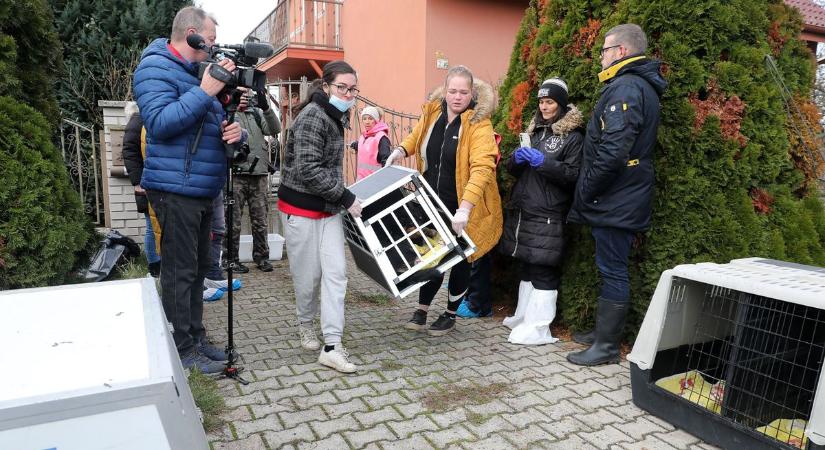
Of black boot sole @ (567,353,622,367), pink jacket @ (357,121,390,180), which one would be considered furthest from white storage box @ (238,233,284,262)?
black boot sole @ (567,353,622,367)

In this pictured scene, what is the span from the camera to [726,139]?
369 cm

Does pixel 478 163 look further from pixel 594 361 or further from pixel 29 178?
pixel 29 178

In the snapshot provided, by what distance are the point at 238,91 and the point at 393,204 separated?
1183mm

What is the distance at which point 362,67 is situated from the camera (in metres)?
13.0

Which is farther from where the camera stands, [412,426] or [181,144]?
[181,144]

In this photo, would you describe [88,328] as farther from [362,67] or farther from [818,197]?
[362,67]

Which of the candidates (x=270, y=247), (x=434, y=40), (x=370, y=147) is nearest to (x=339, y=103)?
(x=370, y=147)

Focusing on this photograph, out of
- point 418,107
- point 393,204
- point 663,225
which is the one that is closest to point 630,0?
point 663,225

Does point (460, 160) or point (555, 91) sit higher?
point (555, 91)

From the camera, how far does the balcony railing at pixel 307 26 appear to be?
1399cm

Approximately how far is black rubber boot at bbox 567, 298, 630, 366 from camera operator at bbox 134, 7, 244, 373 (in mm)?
2599

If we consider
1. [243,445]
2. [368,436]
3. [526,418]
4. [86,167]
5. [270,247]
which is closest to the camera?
[243,445]

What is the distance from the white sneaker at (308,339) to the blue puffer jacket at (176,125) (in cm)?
124

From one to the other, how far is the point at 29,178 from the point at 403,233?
275 centimetres
